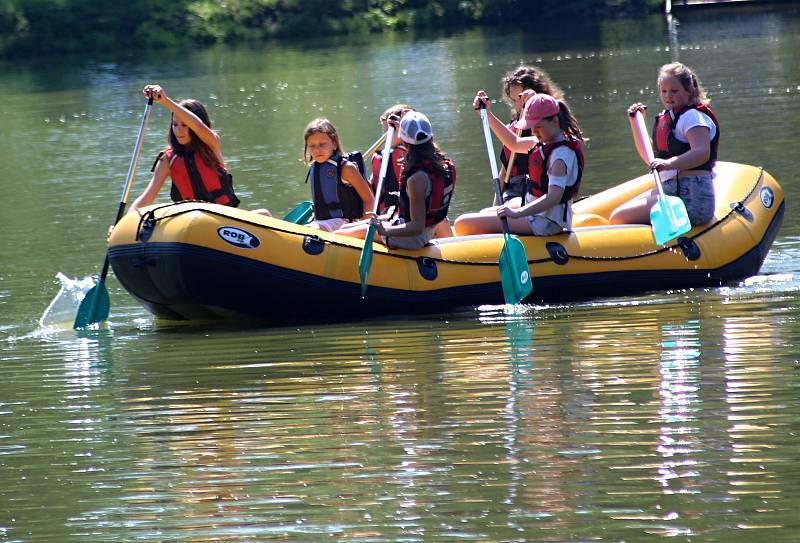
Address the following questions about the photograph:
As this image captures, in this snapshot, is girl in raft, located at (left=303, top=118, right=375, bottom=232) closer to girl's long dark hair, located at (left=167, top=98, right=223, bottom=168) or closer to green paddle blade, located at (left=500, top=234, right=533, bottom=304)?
girl's long dark hair, located at (left=167, top=98, right=223, bottom=168)

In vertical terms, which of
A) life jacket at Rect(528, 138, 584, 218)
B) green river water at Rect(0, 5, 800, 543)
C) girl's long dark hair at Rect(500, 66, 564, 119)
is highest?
girl's long dark hair at Rect(500, 66, 564, 119)

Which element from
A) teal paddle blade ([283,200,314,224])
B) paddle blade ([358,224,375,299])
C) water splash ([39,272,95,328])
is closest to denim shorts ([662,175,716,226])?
paddle blade ([358,224,375,299])

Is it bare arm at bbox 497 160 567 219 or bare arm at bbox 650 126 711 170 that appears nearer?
bare arm at bbox 497 160 567 219

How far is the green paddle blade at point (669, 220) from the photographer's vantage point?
24.9 feet

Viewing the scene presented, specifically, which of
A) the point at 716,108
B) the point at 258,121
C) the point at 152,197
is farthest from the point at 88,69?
the point at 152,197

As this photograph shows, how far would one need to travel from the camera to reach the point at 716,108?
638 inches

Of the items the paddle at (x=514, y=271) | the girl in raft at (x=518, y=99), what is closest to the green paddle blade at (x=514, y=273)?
the paddle at (x=514, y=271)

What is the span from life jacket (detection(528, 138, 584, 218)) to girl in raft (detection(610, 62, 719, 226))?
18.2 inches

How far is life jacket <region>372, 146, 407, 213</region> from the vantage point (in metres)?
8.20

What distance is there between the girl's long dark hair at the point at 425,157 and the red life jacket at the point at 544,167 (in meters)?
0.56

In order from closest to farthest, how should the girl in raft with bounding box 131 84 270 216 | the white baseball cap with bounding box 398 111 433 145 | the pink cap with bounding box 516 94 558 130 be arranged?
the white baseball cap with bounding box 398 111 433 145 → the pink cap with bounding box 516 94 558 130 → the girl in raft with bounding box 131 84 270 216

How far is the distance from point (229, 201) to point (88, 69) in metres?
23.5

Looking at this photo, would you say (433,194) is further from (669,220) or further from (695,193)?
(695,193)

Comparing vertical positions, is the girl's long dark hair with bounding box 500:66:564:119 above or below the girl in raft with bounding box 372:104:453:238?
above
